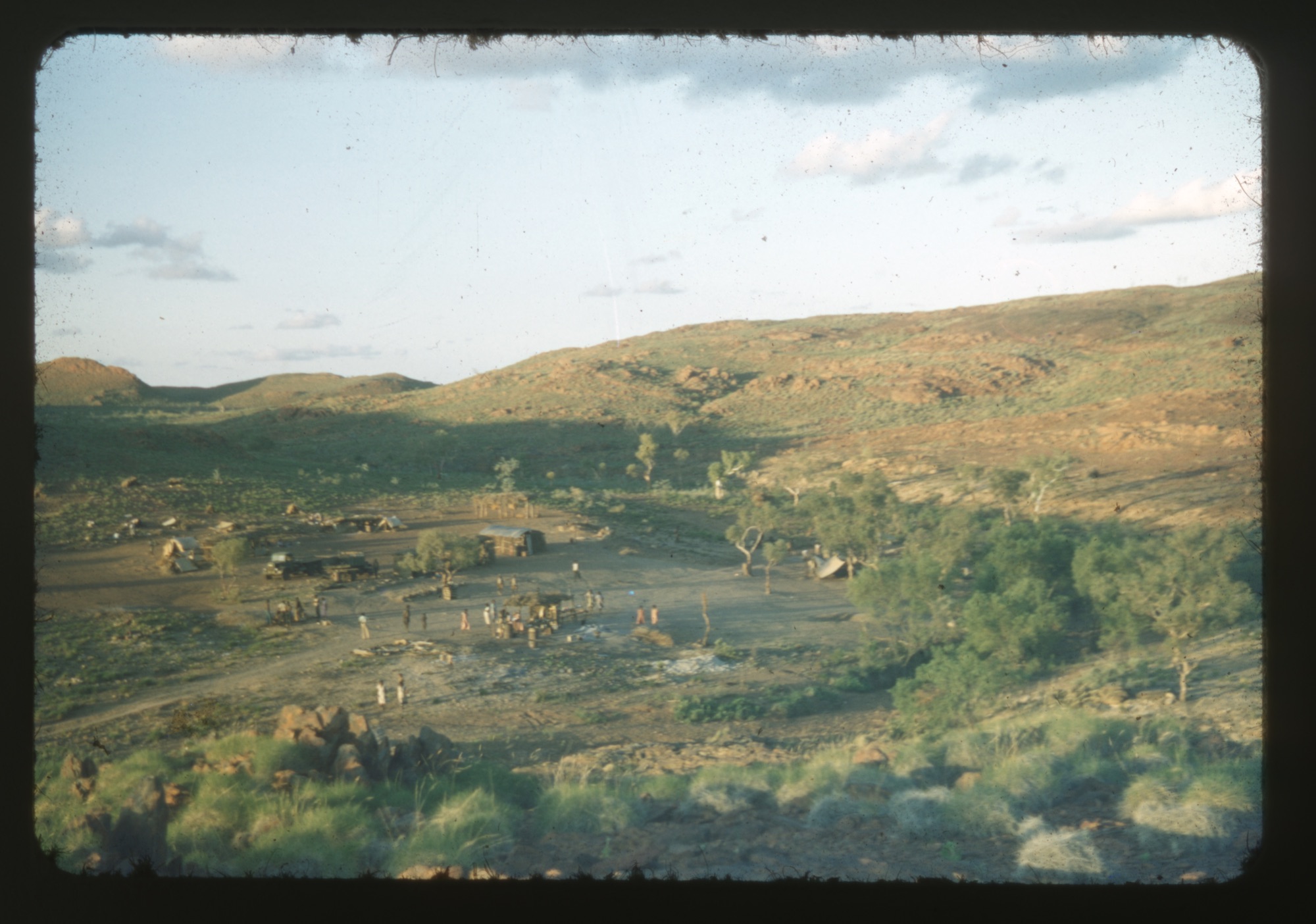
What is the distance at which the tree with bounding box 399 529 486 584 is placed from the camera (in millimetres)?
4297

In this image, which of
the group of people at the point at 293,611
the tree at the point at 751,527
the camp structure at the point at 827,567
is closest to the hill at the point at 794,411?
the tree at the point at 751,527

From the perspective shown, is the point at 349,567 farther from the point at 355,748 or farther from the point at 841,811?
the point at 841,811

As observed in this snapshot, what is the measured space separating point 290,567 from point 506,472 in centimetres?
131

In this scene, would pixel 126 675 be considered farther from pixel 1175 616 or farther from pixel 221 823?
pixel 1175 616

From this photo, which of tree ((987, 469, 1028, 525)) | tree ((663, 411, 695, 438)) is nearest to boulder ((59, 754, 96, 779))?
tree ((663, 411, 695, 438))

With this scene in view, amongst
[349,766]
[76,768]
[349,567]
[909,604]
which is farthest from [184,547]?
[909,604]

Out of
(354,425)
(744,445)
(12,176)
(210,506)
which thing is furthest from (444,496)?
(12,176)

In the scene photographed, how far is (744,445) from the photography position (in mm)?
4344

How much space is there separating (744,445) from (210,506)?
9.89 ft

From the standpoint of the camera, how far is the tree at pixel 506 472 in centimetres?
431

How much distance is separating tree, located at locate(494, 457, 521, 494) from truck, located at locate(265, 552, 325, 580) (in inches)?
43.4

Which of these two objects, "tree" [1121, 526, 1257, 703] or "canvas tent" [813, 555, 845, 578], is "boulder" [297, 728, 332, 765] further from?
"tree" [1121, 526, 1257, 703]

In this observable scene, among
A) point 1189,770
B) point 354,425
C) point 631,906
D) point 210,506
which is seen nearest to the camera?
point 631,906

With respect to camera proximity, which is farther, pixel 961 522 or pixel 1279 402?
pixel 961 522
